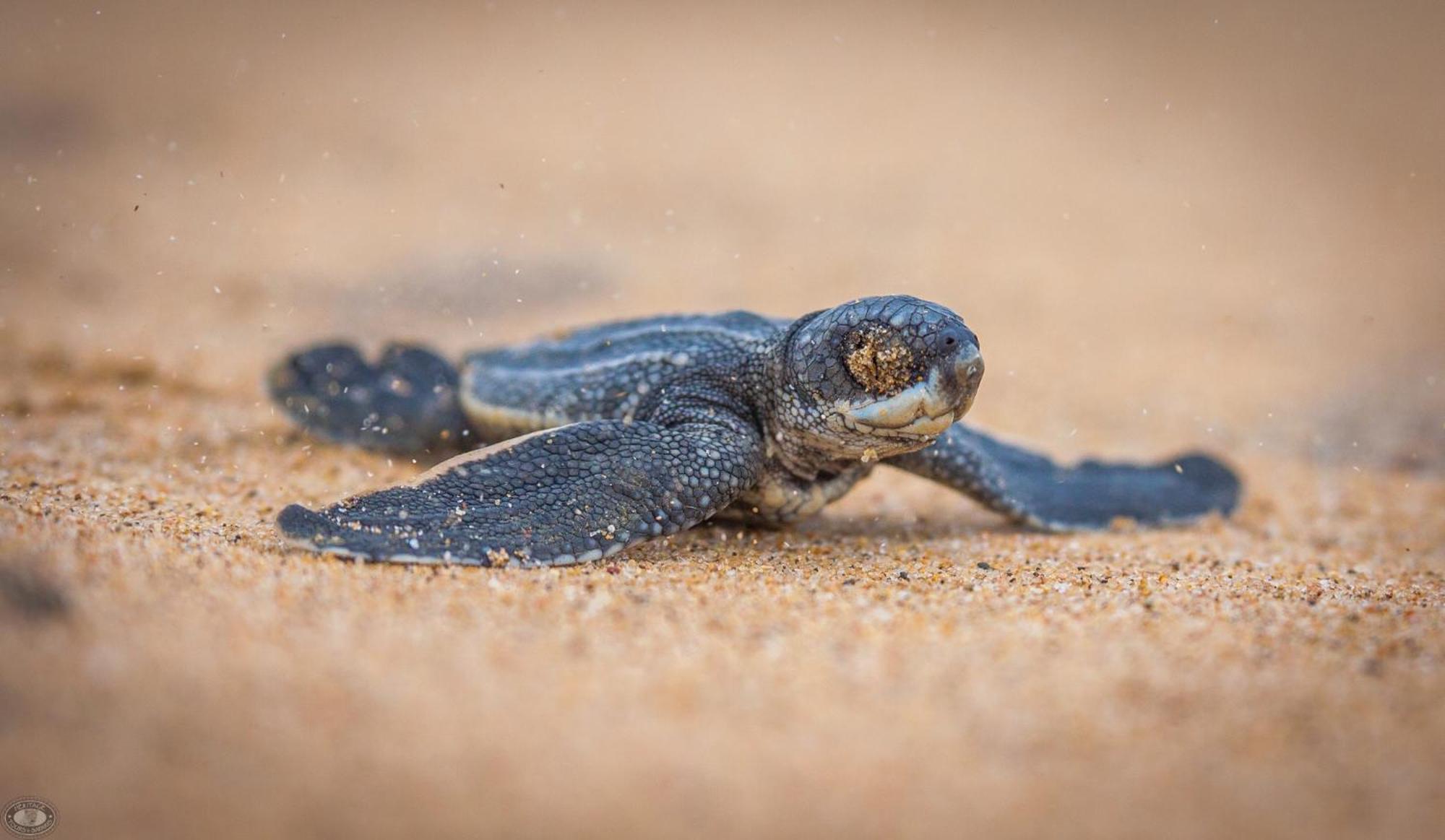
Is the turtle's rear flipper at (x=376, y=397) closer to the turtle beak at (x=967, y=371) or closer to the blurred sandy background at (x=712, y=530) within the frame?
the blurred sandy background at (x=712, y=530)

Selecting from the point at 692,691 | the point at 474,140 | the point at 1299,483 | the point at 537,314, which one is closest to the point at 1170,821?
the point at 692,691

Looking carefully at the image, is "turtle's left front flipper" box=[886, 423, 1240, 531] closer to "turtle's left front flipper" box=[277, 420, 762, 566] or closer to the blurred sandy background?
the blurred sandy background

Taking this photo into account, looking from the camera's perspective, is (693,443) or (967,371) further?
(693,443)

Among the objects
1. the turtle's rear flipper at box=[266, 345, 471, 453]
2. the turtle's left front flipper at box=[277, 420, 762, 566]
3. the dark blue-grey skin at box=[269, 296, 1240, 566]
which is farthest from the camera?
the turtle's rear flipper at box=[266, 345, 471, 453]

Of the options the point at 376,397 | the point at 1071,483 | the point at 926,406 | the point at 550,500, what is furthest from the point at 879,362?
the point at 376,397

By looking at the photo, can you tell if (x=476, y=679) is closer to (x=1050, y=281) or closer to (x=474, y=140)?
(x=1050, y=281)

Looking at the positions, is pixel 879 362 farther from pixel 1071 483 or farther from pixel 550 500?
pixel 1071 483

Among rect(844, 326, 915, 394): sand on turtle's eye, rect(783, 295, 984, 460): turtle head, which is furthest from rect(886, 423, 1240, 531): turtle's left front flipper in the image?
rect(844, 326, 915, 394): sand on turtle's eye

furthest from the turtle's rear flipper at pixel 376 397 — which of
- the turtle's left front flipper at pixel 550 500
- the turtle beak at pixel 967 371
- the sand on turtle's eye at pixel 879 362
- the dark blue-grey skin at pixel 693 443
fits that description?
the turtle beak at pixel 967 371
